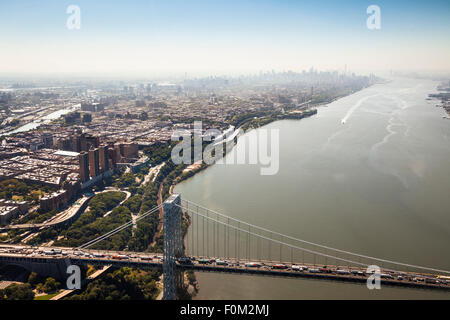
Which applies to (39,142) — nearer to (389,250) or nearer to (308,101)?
(389,250)

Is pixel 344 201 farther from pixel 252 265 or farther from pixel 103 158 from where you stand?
pixel 103 158

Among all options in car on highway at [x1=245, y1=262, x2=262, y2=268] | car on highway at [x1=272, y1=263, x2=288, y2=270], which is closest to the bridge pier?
car on highway at [x1=245, y1=262, x2=262, y2=268]

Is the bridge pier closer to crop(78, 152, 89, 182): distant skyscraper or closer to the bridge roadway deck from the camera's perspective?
the bridge roadway deck

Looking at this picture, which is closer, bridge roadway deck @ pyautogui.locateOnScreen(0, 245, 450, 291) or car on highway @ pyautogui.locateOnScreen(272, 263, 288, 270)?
bridge roadway deck @ pyautogui.locateOnScreen(0, 245, 450, 291)

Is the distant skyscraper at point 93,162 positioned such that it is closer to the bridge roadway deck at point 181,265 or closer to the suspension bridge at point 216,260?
the suspension bridge at point 216,260

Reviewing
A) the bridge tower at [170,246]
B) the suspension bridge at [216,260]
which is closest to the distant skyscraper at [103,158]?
the suspension bridge at [216,260]

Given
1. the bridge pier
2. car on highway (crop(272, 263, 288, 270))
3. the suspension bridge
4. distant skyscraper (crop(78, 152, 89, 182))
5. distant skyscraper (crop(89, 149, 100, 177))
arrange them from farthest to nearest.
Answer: distant skyscraper (crop(89, 149, 100, 177)), distant skyscraper (crop(78, 152, 89, 182)), the bridge pier, car on highway (crop(272, 263, 288, 270)), the suspension bridge

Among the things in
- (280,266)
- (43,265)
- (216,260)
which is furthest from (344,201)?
(43,265)
